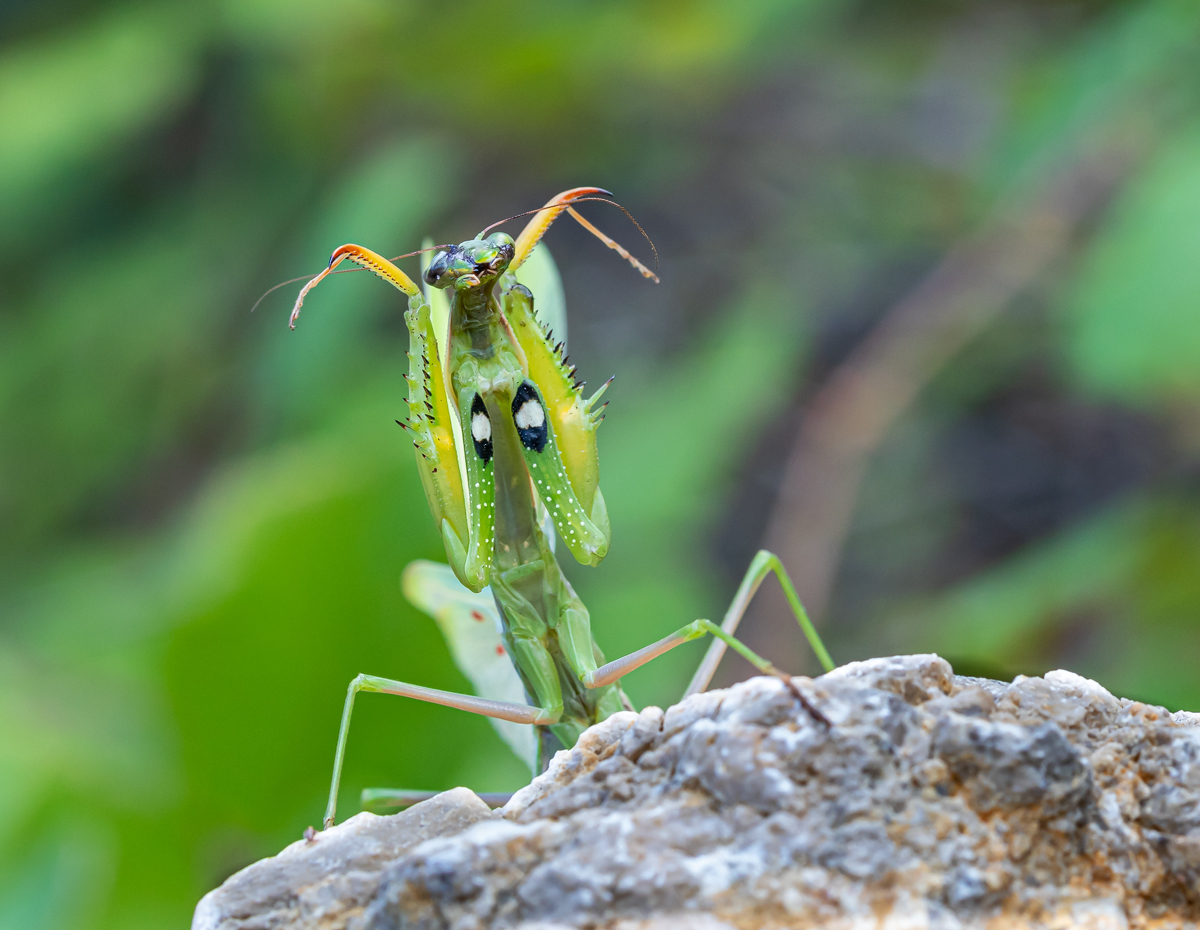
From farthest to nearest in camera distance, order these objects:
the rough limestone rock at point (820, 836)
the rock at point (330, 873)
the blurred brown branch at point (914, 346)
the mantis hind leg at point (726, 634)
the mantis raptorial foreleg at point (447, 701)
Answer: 1. the blurred brown branch at point (914, 346)
2. the mantis raptorial foreleg at point (447, 701)
3. the mantis hind leg at point (726, 634)
4. the rock at point (330, 873)
5. the rough limestone rock at point (820, 836)

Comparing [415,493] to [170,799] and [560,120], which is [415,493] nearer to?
[170,799]

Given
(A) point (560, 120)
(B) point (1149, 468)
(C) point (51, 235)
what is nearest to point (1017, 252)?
(B) point (1149, 468)

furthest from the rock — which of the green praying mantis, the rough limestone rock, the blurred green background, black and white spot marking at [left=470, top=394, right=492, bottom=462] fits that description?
the blurred green background

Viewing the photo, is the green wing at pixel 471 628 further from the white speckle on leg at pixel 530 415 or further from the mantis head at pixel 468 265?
the mantis head at pixel 468 265

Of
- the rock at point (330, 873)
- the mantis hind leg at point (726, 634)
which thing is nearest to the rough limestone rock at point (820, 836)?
the rock at point (330, 873)

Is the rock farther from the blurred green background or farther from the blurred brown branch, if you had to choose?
the blurred brown branch

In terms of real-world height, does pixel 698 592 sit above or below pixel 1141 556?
above
